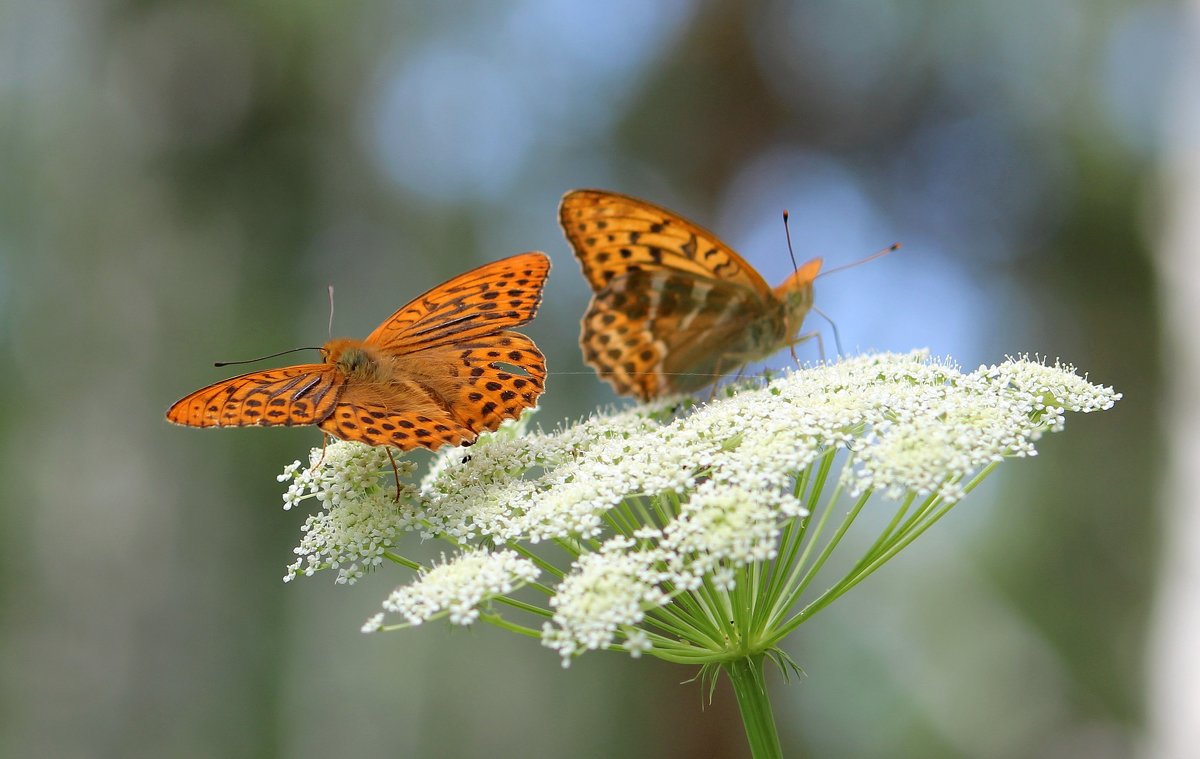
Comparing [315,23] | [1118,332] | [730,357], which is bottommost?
[730,357]

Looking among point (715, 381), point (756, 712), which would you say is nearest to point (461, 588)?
point (756, 712)

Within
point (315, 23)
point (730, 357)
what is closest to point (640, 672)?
point (730, 357)

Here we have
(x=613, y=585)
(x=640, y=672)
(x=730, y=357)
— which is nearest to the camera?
(x=613, y=585)

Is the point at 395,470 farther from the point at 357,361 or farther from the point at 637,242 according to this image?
the point at 637,242

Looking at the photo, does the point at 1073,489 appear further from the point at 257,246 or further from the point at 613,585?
the point at 257,246

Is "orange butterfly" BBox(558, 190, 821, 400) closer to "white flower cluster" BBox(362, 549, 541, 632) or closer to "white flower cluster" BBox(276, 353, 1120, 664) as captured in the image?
"white flower cluster" BBox(276, 353, 1120, 664)

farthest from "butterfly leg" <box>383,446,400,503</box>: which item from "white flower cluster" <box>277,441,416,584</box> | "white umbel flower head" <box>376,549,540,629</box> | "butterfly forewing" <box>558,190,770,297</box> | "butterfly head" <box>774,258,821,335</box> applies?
"butterfly head" <box>774,258,821,335</box>
